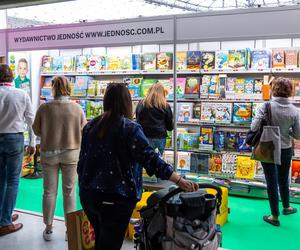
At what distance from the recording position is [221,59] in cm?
576

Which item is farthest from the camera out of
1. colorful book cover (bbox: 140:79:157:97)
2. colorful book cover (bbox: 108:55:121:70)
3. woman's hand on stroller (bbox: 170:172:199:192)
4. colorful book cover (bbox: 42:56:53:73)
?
colorful book cover (bbox: 42:56:53:73)

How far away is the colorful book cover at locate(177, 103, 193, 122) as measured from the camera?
6.01m

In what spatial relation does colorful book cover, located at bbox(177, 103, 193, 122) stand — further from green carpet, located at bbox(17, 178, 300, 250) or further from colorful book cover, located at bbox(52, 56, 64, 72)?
colorful book cover, located at bbox(52, 56, 64, 72)

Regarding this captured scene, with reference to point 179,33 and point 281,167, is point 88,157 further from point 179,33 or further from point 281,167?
point 281,167

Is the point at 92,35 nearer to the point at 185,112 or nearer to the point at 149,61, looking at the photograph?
the point at 149,61

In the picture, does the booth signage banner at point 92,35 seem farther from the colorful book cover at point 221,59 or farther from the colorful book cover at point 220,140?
the colorful book cover at point 220,140

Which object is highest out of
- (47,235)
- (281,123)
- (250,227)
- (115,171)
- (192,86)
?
(192,86)

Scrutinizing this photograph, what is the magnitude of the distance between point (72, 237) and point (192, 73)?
352cm

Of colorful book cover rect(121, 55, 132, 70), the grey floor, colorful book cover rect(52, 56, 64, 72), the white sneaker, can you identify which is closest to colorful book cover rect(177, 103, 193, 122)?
colorful book cover rect(121, 55, 132, 70)

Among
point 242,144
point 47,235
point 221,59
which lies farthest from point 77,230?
point 221,59

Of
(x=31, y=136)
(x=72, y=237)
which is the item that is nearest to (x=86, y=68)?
(x=31, y=136)

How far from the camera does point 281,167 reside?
4.61 m

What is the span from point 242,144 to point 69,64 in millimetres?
3316

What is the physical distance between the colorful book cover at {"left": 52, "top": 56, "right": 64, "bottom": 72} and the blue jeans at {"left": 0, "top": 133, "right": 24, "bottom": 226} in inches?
129
